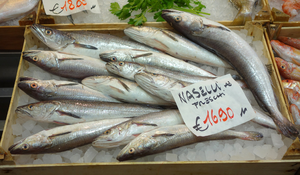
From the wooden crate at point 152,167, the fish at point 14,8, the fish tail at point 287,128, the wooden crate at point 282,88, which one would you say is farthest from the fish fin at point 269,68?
the fish at point 14,8

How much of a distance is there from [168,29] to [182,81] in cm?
76

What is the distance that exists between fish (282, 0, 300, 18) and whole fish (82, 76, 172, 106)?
73.8 inches

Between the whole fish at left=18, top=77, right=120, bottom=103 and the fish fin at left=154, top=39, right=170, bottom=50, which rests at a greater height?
the fish fin at left=154, top=39, right=170, bottom=50

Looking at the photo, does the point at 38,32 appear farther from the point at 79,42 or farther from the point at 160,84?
the point at 160,84

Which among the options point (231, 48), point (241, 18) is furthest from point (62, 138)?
point (241, 18)

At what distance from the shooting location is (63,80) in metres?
2.05

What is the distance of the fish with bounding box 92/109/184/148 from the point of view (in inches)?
62.3

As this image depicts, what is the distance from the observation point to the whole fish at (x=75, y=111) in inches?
68.0

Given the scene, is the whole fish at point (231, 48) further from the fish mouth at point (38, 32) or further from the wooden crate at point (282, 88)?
the fish mouth at point (38, 32)

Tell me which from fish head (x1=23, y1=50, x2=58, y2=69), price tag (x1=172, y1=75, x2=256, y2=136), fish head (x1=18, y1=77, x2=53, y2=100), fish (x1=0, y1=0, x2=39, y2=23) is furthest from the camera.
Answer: fish (x1=0, y1=0, x2=39, y2=23)

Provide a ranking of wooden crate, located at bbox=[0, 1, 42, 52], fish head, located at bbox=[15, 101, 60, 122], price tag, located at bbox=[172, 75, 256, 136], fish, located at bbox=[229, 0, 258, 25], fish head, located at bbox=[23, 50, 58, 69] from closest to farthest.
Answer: price tag, located at bbox=[172, 75, 256, 136] → fish head, located at bbox=[15, 101, 60, 122] → fish head, located at bbox=[23, 50, 58, 69] → fish, located at bbox=[229, 0, 258, 25] → wooden crate, located at bbox=[0, 1, 42, 52]

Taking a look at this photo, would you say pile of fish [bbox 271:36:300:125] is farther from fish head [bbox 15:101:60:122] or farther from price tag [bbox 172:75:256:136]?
fish head [bbox 15:101:60:122]

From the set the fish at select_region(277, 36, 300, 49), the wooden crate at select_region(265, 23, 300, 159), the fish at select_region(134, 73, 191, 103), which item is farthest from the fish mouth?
the fish at select_region(277, 36, 300, 49)

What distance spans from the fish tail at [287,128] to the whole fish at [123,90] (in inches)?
33.7
